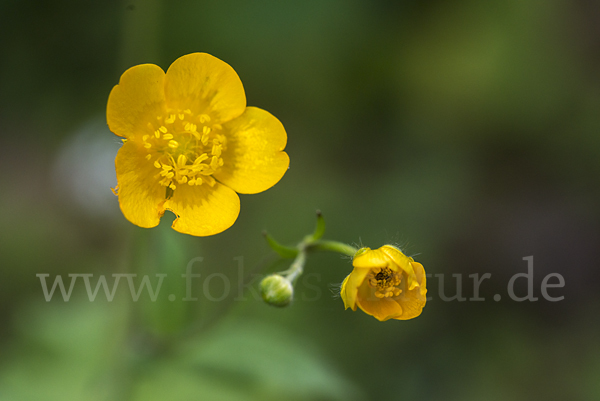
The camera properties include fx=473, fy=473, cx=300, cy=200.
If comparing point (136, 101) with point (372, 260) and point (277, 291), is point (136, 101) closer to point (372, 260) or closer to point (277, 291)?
point (277, 291)

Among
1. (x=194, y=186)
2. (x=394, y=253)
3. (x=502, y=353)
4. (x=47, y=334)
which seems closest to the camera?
(x=394, y=253)

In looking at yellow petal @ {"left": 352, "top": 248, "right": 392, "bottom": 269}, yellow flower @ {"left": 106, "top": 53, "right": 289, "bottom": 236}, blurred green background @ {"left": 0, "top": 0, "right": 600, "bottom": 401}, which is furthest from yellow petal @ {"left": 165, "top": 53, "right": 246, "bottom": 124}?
blurred green background @ {"left": 0, "top": 0, "right": 600, "bottom": 401}

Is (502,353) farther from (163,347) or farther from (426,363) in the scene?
(163,347)

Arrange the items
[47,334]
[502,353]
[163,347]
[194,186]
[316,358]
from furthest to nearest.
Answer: [502,353], [47,334], [316,358], [163,347], [194,186]

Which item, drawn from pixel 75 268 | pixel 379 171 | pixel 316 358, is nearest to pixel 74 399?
pixel 75 268

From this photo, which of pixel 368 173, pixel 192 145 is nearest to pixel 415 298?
pixel 192 145

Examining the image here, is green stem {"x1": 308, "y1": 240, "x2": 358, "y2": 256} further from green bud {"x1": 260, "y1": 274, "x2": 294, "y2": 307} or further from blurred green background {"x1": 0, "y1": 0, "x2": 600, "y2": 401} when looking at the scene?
blurred green background {"x1": 0, "y1": 0, "x2": 600, "y2": 401}
